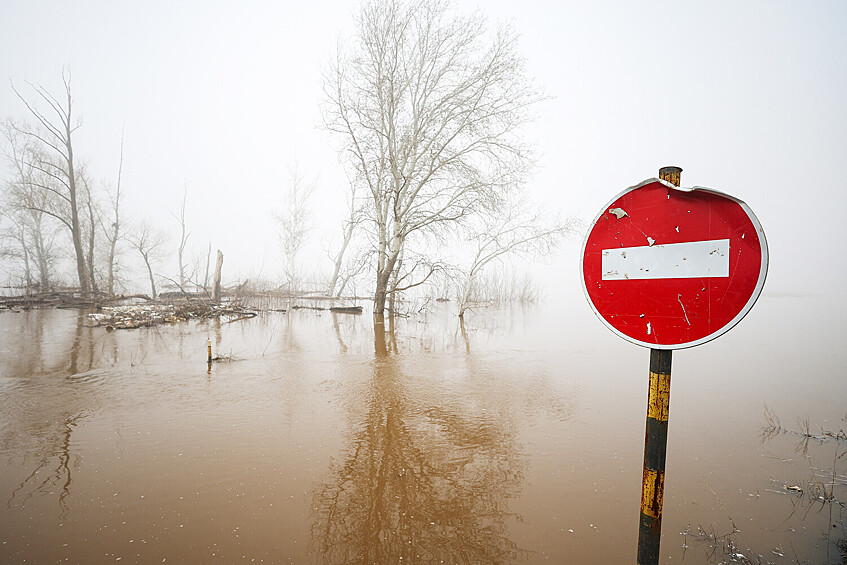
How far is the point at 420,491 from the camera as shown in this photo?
330cm

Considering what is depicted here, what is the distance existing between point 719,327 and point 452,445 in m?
3.26

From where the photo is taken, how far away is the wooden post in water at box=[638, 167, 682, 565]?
1604 mm

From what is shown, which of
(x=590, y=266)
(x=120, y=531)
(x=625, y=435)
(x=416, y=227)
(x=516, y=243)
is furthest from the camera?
(x=516, y=243)

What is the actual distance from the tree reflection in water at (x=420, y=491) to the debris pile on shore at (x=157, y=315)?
1080 cm

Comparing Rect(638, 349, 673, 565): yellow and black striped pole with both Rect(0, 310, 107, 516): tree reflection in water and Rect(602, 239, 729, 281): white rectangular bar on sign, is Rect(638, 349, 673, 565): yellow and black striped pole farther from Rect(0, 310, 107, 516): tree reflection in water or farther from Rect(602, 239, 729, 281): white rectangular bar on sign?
Rect(0, 310, 107, 516): tree reflection in water

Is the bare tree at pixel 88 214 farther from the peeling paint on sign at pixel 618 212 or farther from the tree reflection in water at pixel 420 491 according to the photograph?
the peeling paint on sign at pixel 618 212

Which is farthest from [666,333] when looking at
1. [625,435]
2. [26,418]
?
[26,418]

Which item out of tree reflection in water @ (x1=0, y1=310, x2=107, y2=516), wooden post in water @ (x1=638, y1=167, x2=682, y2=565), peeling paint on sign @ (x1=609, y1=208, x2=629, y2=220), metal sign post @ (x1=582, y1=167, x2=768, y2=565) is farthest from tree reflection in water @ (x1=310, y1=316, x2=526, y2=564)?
peeling paint on sign @ (x1=609, y1=208, x2=629, y2=220)

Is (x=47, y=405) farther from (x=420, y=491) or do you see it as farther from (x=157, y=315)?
(x=157, y=315)

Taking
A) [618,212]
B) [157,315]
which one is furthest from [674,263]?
[157,315]

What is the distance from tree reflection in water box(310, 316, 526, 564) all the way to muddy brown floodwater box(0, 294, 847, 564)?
0.02 m

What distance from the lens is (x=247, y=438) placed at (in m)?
4.38

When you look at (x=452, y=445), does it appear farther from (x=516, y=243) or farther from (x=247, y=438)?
(x=516, y=243)

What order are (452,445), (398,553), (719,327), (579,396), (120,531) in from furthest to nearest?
(579,396), (452,445), (120,531), (398,553), (719,327)
